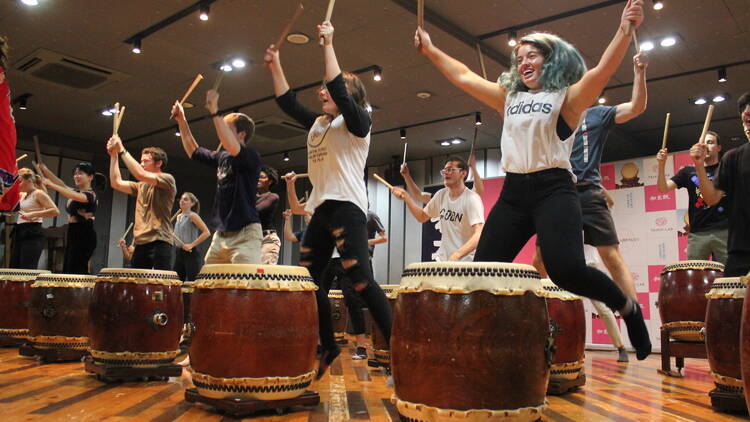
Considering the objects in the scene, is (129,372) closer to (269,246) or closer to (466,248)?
(466,248)

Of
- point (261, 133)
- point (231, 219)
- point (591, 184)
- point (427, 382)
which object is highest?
point (261, 133)

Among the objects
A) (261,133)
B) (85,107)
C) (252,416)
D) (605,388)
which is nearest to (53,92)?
(85,107)

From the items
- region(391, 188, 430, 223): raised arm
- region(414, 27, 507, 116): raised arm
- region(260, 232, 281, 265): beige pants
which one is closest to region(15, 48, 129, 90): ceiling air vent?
region(260, 232, 281, 265): beige pants

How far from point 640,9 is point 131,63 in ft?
20.6

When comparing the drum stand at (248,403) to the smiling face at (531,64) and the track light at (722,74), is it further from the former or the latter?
the track light at (722,74)

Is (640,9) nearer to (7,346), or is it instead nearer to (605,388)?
(605,388)

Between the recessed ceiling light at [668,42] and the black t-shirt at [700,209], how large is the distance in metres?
1.91

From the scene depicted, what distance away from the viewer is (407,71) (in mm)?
6883

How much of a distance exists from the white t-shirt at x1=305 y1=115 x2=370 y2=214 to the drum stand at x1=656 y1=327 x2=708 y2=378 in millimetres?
2535

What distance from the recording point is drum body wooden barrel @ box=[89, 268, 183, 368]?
301 cm

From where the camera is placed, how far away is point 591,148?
3320 mm

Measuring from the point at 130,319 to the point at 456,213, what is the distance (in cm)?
207

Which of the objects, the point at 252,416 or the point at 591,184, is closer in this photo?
the point at 252,416

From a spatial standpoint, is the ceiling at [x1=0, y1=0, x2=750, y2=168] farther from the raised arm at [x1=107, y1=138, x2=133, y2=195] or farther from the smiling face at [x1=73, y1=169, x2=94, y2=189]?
the raised arm at [x1=107, y1=138, x2=133, y2=195]
